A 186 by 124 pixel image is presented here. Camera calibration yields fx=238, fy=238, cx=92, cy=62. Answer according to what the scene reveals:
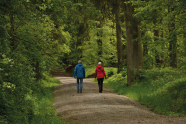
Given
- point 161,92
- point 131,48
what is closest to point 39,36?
point 161,92

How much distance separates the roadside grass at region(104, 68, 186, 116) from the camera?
10.0m

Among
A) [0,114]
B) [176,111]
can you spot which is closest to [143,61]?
[176,111]

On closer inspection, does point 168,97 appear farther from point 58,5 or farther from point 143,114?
point 58,5

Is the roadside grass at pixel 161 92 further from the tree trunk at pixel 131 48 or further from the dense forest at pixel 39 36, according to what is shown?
the dense forest at pixel 39 36

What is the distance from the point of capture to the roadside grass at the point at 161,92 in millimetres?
10010

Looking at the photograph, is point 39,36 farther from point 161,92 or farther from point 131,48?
point 131,48

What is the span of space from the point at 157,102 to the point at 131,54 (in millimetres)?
6630

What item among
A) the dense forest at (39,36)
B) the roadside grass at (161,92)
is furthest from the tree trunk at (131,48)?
the roadside grass at (161,92)

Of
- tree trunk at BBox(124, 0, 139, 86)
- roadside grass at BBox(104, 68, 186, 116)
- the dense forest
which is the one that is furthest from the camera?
tree trunk at BBox(124, 0, 139, 86)

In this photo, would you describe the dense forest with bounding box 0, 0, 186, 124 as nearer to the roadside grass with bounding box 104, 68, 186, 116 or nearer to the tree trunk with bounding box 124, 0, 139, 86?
the tree trunk with bounding box 124, 0, 139, 86

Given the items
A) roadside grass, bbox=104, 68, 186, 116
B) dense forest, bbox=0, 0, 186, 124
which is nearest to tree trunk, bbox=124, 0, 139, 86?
dense forest, bbox=0, 0, 186, 124

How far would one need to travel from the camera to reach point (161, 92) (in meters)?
12.2

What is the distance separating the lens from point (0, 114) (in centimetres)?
620

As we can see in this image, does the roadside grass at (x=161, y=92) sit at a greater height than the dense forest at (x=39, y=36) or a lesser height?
lesser
